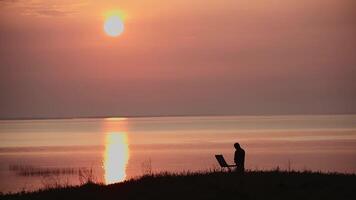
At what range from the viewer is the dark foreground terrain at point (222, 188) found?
20109 mm

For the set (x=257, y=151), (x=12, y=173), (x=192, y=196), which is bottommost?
(x=192, y=196)

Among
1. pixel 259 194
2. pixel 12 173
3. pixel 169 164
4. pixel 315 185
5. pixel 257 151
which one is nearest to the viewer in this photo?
pixel 259 194

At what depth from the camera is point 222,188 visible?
20672 millimetres

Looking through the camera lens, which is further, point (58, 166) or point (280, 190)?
point (58, 166)

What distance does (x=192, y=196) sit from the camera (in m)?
20.0

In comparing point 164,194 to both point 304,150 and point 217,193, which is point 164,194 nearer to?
point 217,193

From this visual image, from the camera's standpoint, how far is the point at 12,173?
62.1 m

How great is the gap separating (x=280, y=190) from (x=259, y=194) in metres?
0.90

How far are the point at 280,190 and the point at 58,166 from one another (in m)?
55.1

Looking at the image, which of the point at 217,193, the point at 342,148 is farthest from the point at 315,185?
the point at 342,148

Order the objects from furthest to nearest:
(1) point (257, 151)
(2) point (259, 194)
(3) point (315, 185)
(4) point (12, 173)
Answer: (1) point (257, 151) → (4) point (12, 173) → (3) point (315, 185) → (2) point (259, 194)

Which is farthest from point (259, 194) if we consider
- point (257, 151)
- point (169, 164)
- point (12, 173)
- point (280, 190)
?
point (257, 151)

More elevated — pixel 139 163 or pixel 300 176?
pixel 139 163

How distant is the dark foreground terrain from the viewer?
792 inches
